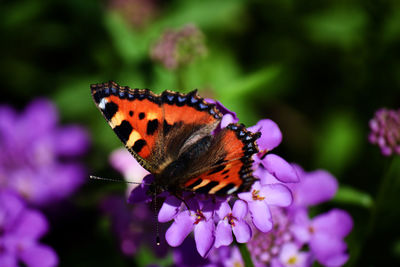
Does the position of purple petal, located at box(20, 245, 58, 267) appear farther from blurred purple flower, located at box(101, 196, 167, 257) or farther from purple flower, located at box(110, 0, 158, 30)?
purple flower, located at box(110, 0, 158, 30)

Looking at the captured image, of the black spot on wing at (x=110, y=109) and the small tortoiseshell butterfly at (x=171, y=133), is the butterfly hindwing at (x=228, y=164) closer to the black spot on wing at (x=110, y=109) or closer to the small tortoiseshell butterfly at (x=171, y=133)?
the small tortoiseshell butterfly at (x=171, y=133)

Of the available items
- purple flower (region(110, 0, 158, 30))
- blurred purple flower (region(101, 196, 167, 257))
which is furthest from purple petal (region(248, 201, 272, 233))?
purple flower (region(110, 0, 158, 30))

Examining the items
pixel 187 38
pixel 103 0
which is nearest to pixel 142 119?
pixel 187 38

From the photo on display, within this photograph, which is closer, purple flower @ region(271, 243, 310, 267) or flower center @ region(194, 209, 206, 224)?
flower center @ region(194, 209, 206, 224)

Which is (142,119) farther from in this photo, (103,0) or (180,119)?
(103,0)

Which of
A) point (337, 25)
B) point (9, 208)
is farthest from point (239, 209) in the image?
point (337, 25)
